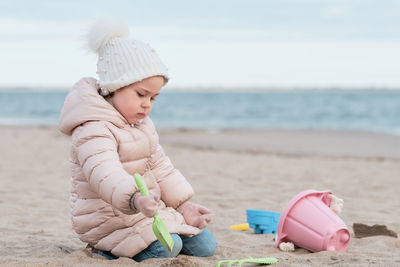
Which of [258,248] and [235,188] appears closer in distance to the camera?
[258,248]

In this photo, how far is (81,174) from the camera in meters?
2.62

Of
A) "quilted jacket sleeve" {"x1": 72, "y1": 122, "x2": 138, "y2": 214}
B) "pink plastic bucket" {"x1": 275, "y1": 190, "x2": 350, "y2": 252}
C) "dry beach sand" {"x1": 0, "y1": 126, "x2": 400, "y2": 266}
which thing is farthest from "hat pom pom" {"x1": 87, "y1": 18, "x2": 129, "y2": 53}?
"pink plastic bucket" {"x1": 275, "y1": 190, "x2": 350, "y2": 252}

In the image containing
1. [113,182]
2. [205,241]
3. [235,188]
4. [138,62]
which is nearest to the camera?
[113,182]

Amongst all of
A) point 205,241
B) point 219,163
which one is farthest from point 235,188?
point 205,241

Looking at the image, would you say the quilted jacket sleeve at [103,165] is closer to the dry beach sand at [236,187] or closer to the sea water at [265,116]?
the dry beach sand at [236,187]

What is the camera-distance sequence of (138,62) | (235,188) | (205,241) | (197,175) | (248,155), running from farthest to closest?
(248,155)
(197,175)
(235,188)
(205,241)
(138,62)

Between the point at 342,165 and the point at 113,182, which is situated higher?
the point at 113,182

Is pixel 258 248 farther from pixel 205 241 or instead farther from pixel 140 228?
pixel 140 228

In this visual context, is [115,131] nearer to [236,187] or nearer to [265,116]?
[236,187]

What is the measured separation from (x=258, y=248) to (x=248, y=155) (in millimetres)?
5045

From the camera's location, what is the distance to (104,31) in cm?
273

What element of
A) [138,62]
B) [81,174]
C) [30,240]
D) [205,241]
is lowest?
[30,240]

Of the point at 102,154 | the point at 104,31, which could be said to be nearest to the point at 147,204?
the point at 102,154

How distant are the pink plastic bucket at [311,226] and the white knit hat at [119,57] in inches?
40.2
